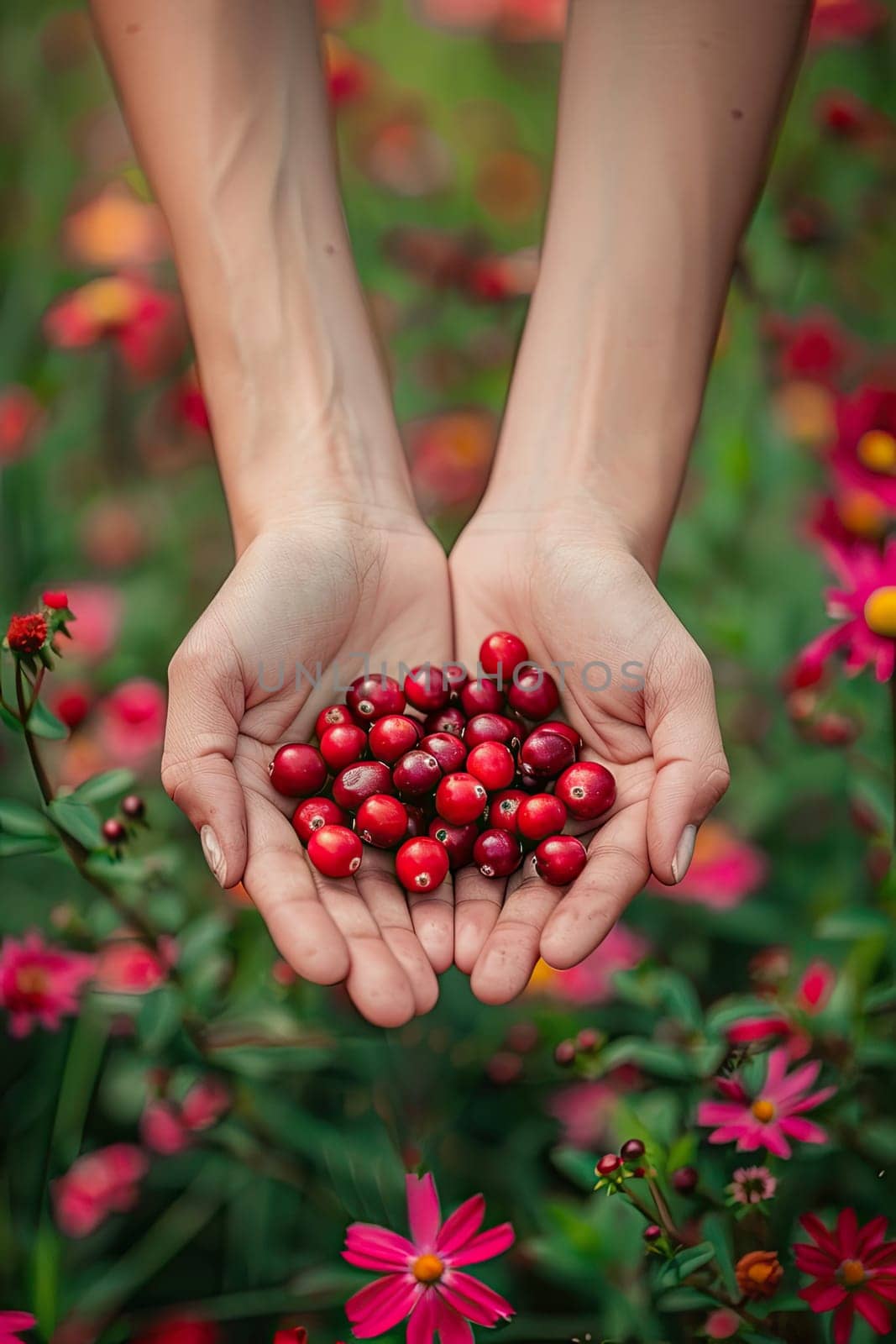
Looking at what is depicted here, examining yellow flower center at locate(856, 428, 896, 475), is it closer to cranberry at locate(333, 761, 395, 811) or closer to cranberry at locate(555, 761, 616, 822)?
cranberry at locate(555, 761, 616, 822)

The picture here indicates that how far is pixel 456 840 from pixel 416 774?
140 mm

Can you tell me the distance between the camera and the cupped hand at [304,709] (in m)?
1.62

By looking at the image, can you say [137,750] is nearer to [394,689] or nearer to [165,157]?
[394,689]

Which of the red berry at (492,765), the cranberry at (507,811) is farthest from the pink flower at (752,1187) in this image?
the red berry at (492,765)

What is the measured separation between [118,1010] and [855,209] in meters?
2.51

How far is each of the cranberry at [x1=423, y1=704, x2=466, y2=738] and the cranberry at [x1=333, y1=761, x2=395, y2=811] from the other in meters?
0.19

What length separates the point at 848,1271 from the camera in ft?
4.83

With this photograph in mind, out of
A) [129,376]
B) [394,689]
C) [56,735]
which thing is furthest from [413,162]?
[56,735]

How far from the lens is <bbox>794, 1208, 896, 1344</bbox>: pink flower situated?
57.5 inches

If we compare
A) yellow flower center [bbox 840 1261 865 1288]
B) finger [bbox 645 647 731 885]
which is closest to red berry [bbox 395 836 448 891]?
finger [bbox 645 647 731 885]

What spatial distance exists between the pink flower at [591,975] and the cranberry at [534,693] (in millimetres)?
417

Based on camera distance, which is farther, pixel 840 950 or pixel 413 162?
pixel 413 162

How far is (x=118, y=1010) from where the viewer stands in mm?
1889

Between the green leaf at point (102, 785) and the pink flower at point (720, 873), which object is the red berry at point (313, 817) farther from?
the pink flower at point (720, 873)
